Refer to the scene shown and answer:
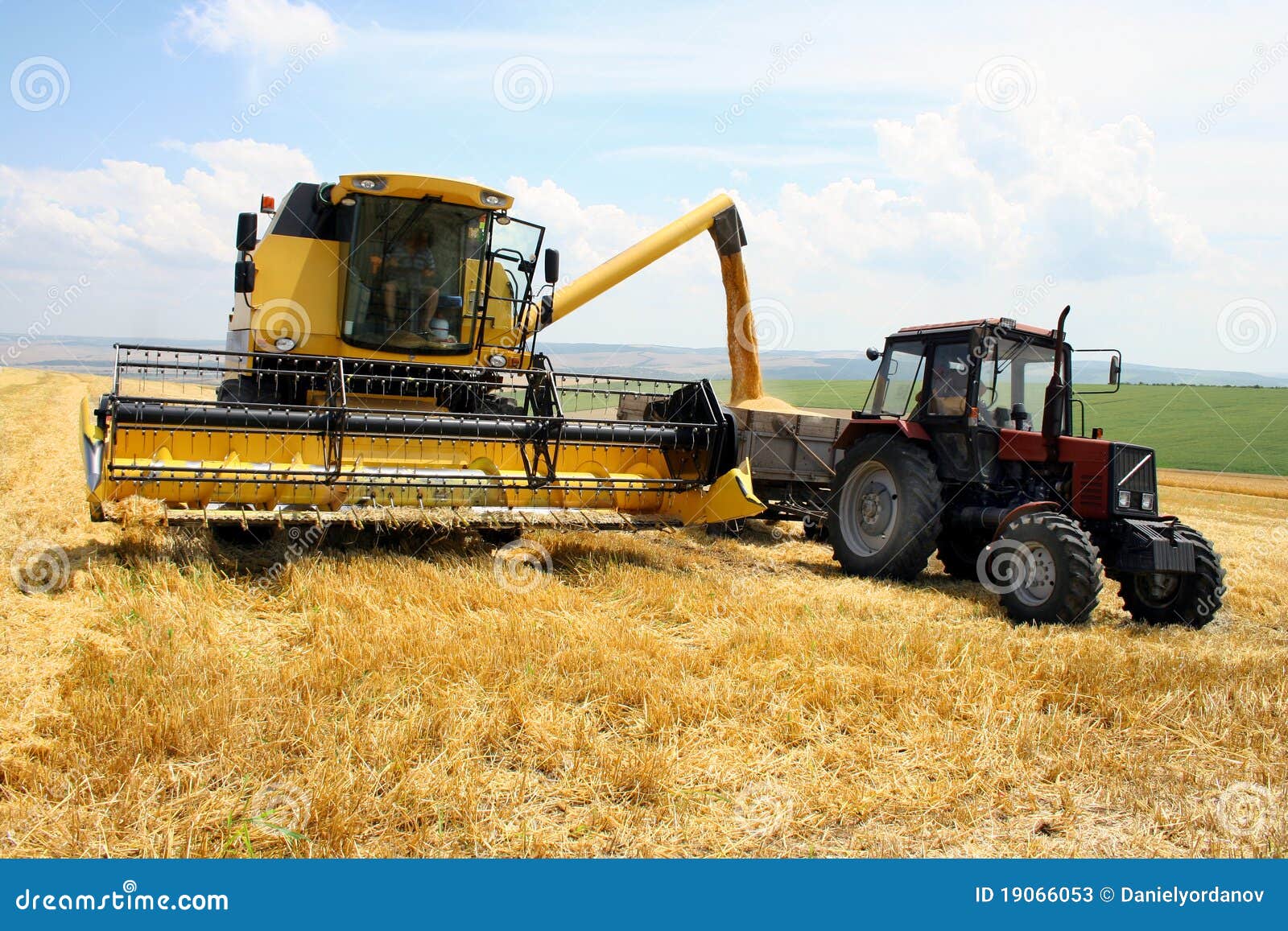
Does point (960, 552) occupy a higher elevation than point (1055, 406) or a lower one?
lower

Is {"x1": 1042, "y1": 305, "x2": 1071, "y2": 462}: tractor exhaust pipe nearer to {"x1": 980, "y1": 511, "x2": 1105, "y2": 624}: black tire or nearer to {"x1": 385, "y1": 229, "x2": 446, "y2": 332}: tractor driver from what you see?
{"x1": 980, "y1": 511, "x2": 1105, "y2": 624}: black tire

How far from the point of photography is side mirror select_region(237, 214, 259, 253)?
6883 millimetres

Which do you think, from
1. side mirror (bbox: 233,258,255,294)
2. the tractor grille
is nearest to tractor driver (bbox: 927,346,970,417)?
the tractor grille

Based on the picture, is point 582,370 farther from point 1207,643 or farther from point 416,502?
point 1207,643

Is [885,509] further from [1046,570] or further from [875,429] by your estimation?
[1046,570]

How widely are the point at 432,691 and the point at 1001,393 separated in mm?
4854

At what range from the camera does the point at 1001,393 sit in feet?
22.5

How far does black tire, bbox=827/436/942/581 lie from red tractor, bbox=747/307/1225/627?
10 mm

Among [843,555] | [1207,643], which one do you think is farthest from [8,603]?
[1207,643]

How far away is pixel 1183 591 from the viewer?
19.7 ft

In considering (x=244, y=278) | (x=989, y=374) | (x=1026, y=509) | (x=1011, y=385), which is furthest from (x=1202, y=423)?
(x=244, y=278)

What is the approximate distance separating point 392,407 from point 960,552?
14.6 ft

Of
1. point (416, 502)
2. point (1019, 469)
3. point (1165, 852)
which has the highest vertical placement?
point (1019, 469)

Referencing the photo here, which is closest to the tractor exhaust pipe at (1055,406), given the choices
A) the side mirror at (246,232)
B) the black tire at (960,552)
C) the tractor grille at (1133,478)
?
the tractor grille at (1133,478)
